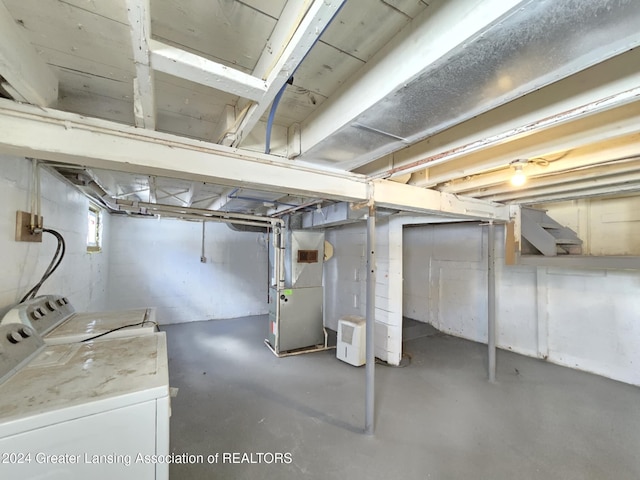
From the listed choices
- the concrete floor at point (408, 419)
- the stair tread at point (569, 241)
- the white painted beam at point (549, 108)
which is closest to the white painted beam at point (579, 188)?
the stair tread at point (569, 241)

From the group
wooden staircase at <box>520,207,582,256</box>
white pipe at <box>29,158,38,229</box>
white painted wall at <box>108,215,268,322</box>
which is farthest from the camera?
white painted wall at <box>108,215,268,322</box>

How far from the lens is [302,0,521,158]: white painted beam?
0.67 m

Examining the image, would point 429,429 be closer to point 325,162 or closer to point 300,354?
point 300,354

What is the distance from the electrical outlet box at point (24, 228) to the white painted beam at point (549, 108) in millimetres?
2346

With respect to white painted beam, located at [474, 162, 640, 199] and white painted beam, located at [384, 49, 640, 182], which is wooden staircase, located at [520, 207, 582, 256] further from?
white painted beam, located at [384, 49, 640, 182]

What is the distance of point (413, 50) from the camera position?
0.83 meters

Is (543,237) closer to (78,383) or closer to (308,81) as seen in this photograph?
(308,81)

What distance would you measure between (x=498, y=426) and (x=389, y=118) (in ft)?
8.22

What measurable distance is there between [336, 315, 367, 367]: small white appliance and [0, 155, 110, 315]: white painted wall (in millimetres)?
2775

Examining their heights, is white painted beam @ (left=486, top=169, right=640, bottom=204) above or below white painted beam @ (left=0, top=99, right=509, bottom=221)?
above

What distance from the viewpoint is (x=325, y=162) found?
1.63 meters

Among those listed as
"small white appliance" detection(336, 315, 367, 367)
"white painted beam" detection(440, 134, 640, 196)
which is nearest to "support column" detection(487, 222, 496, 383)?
"white painted beam" detection(440, 134, 640, 196)

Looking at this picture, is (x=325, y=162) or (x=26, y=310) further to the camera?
(x=325, y=162)

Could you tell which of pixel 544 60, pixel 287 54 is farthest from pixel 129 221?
pixel 544 60
